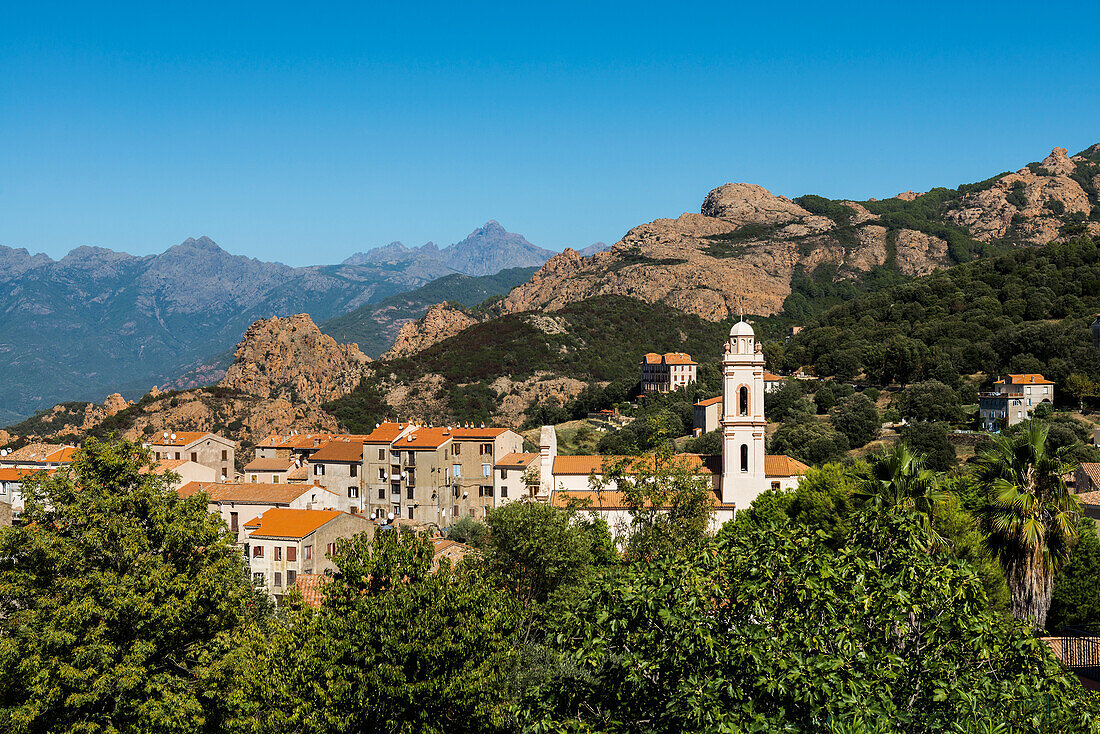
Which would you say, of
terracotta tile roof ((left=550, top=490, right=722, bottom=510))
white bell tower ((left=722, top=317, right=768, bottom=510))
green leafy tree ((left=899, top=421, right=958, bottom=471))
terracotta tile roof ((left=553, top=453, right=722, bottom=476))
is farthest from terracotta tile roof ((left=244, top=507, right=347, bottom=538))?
green leafy tree ((left=899, top=421, right=958, bottom=471))

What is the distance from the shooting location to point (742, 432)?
51.5 metres

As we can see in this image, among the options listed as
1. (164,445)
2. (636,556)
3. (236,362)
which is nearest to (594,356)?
(236,362)

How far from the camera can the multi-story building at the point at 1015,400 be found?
3497 inches

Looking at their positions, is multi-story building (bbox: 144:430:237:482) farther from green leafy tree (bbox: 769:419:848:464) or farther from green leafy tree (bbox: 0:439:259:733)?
green leafy tree (bbox: 0:439:259:733)

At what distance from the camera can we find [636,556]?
4059 cm

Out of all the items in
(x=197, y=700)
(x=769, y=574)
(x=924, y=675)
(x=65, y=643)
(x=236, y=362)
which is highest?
(x=236, y=362)

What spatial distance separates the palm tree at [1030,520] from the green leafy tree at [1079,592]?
1480cm

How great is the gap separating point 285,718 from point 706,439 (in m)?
70.7

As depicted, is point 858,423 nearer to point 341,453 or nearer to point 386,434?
point 386,434

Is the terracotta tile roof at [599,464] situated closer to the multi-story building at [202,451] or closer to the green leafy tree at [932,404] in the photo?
the multi-story building at [202,451]

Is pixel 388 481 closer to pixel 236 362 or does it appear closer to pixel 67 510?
pixel 67 510

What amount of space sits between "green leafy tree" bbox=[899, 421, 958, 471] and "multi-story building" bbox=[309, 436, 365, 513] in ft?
150

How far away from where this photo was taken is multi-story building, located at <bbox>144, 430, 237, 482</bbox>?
80.6 meters

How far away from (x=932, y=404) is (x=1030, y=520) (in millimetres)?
77566
